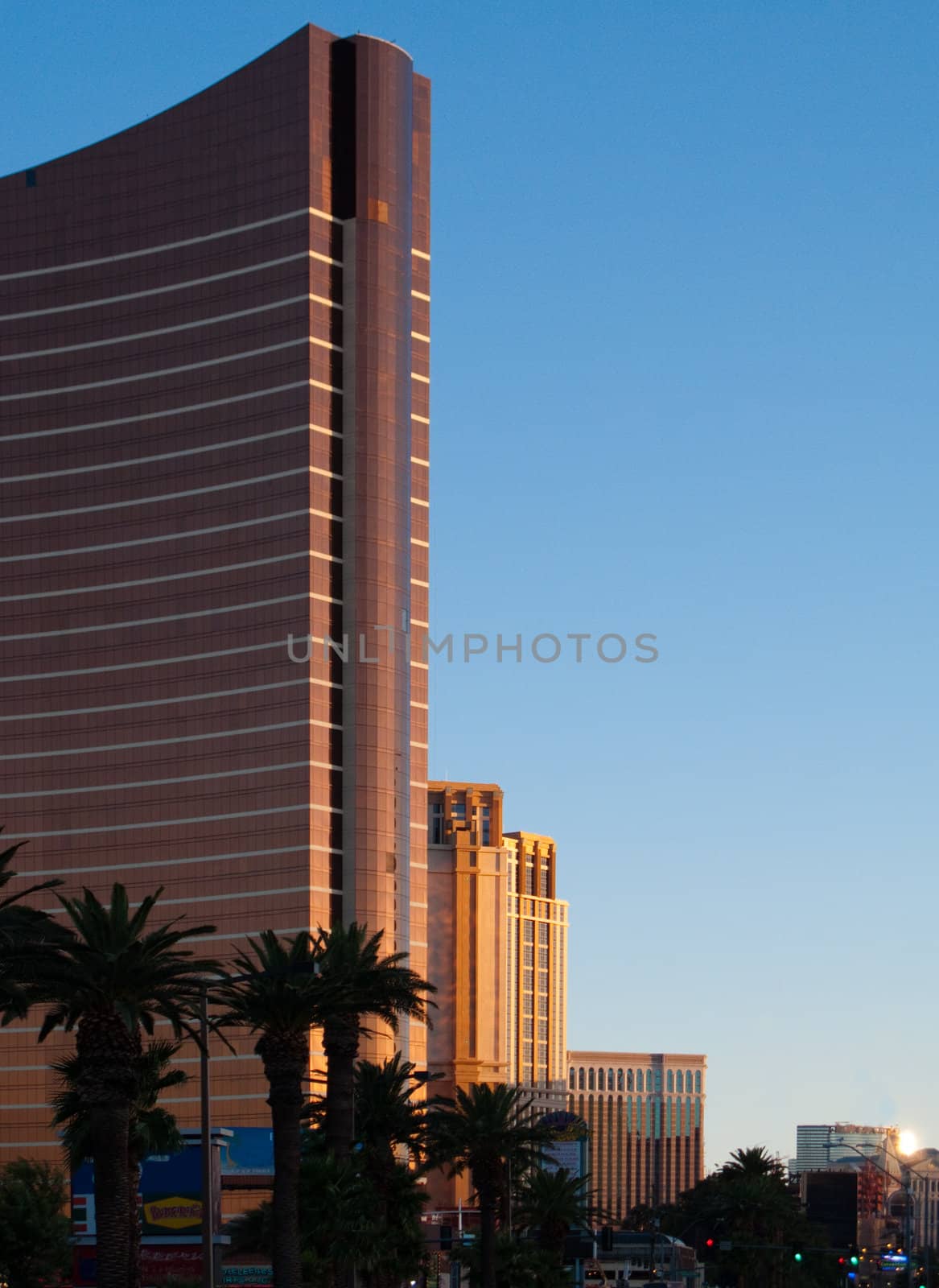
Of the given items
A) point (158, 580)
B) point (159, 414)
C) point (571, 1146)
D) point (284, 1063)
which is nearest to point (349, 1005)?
point (284, 1063)

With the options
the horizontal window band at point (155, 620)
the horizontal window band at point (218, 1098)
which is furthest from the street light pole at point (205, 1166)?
the horizontal window band at point (155, 620)

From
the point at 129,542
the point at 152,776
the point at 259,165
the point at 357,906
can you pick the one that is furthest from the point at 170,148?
the point at 357,906

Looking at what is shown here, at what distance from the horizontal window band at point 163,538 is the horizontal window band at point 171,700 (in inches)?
555

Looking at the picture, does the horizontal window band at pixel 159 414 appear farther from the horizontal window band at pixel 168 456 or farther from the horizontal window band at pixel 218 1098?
the horizontal window band at pixel 218 1098

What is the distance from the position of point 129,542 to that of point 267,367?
800 inches

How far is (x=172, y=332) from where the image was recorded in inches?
7141

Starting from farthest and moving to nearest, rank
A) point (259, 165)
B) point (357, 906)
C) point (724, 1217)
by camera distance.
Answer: point (259, 165)
point (357, 906)
point (724, 1217)

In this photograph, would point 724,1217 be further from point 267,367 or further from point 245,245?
point 245,245

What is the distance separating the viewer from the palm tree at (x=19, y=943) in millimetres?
47688

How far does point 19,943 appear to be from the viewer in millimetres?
48406

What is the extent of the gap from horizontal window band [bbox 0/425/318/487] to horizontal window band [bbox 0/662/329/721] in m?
18.4

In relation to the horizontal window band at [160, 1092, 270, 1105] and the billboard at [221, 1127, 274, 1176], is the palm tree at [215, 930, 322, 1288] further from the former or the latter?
the horizontal window band at [160, 1092, 270, 1105]

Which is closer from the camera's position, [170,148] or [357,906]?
[357,906]

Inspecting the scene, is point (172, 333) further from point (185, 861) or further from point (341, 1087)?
point (341, 1087)
